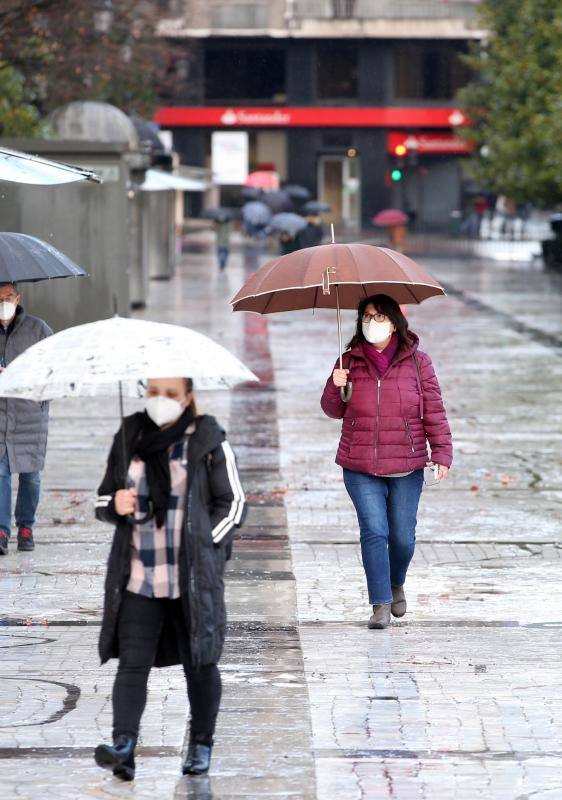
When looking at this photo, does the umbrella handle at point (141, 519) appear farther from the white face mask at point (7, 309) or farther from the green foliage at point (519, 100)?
the green foliage at point (519, 100)

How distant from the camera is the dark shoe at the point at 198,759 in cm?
594

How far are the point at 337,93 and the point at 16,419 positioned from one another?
59055mm

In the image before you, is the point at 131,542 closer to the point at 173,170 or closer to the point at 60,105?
the point at 60,105

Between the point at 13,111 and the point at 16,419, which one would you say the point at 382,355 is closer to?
the point at 16,419

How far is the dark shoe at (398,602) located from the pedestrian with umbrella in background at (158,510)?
2.70 metres

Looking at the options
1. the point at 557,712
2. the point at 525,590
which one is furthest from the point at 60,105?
the point at 557,712

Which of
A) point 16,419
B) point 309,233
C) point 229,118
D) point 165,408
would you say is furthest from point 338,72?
point 165,408

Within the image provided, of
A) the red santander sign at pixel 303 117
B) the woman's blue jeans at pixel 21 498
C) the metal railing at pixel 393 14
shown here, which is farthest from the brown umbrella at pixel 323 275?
the metal railing at pixel 393 14

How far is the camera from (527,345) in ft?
77.4

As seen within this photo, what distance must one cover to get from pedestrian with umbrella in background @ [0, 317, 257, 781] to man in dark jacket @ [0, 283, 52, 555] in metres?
3.96

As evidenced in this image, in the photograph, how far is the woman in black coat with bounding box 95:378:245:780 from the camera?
5.68 meters

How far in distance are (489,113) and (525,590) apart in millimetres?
45548

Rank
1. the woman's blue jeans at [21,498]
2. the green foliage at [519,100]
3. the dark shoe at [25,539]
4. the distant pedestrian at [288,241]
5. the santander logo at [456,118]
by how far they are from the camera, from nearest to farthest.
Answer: the woman's blue jeans at [21,498] < the dark shoe at [25,539] < the distant pedestrian at [288,241] < the green foliage at [519,100] < the santander logo at [456,118]

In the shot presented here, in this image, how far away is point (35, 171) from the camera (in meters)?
9.09
